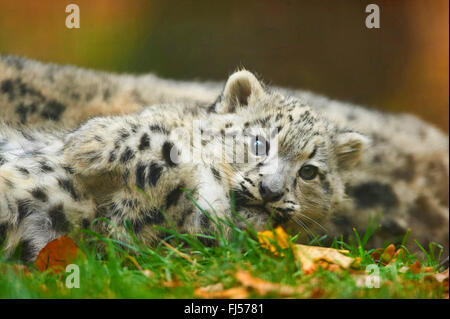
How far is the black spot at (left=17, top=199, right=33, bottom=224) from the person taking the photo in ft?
9.98

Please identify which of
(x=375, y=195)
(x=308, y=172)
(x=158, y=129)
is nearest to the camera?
(x=158, y=129)

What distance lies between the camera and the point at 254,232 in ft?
9.85

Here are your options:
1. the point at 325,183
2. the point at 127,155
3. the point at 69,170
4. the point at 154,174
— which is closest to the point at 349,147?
→ the point at 325,183

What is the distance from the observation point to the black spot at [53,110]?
4.32m

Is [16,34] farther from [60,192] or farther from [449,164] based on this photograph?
[449,164]

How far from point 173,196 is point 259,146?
0.63 meters

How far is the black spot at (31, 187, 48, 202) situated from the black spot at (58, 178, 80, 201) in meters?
0.10

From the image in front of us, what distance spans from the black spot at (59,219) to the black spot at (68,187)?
0.30 feet

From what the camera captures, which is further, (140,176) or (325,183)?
(325,183)

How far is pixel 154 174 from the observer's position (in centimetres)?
321

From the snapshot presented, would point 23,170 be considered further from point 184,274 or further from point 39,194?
point 184,274

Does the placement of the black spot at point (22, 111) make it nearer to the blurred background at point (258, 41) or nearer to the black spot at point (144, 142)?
the blurred background at point (258, 41)

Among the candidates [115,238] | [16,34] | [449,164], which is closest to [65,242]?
[115,238]

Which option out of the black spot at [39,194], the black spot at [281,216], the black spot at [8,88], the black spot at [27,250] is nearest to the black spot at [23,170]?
the black spot at [39,194]
